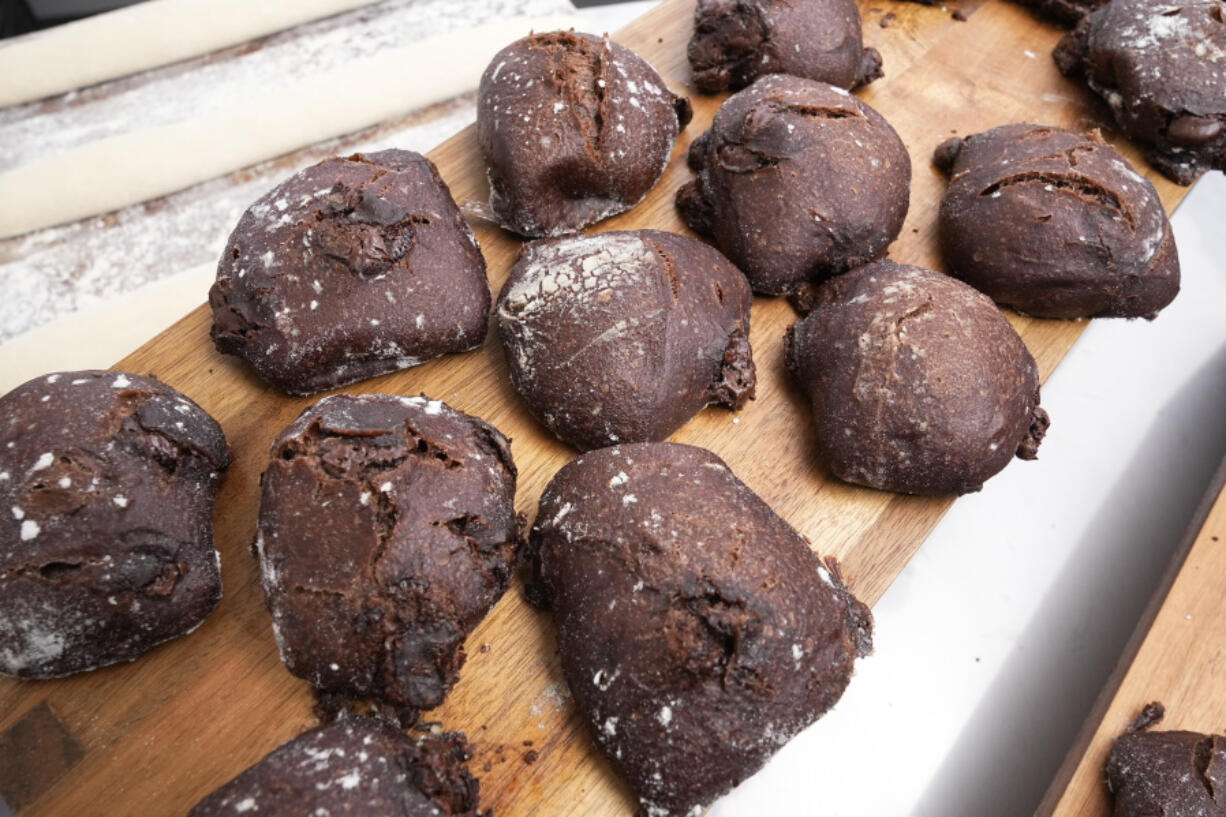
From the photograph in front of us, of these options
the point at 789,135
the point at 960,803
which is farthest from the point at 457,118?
the point at 960,803

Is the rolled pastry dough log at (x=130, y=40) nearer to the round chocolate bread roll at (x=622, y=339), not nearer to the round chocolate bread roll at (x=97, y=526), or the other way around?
the round chocolate bread roll at (x=97, y=526)

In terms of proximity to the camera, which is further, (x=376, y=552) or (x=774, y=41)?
(x=774, y=41)

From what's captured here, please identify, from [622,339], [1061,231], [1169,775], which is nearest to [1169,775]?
[1169,775]

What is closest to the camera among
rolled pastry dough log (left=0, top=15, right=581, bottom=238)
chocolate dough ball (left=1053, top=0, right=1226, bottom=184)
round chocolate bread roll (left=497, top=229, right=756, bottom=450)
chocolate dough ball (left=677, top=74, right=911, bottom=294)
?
round chocolate bread roll (left=497, top=229, right=756, bottom=450)

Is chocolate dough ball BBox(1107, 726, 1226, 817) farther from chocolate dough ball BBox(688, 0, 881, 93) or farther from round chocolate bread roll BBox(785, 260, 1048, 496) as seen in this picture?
chocolate dough ball BBox(688, 0, 881, 93)

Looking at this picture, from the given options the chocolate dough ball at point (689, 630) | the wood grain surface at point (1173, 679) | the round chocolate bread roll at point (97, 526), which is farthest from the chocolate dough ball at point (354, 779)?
the wood grain surface at point (1173, 679)

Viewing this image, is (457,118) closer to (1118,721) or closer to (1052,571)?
(1052,571)

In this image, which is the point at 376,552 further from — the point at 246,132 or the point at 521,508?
the point at 246,132

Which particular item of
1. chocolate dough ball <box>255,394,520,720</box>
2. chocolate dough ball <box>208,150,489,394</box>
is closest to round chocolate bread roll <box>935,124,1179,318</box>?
chocolate dough ball <box>208,150,489,394</box>
